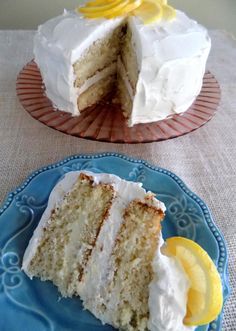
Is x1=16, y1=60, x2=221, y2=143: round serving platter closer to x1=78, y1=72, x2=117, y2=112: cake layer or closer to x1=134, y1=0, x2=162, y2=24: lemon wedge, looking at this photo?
x1=78, y1=72, x2=117, y2=112: cake layer

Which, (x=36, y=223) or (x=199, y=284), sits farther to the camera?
(x=36, y=223)

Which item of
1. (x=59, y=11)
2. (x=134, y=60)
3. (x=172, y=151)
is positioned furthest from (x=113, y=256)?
(x=59, y=11)

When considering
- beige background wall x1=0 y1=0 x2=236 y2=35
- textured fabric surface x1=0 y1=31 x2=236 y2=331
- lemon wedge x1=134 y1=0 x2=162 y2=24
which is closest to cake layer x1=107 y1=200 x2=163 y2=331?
textured fabric surface x1=0 y1=31 x2=236 y2=331

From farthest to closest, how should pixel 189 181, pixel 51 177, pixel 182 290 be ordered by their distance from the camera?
1. pixel 189 181
2. pixel 51 177
3. pixel 182 290

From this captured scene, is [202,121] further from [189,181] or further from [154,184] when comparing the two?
[154,184]

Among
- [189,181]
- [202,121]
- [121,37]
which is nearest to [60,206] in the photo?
[189,181]

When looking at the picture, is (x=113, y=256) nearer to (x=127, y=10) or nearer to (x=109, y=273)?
(x=109, y=273)
